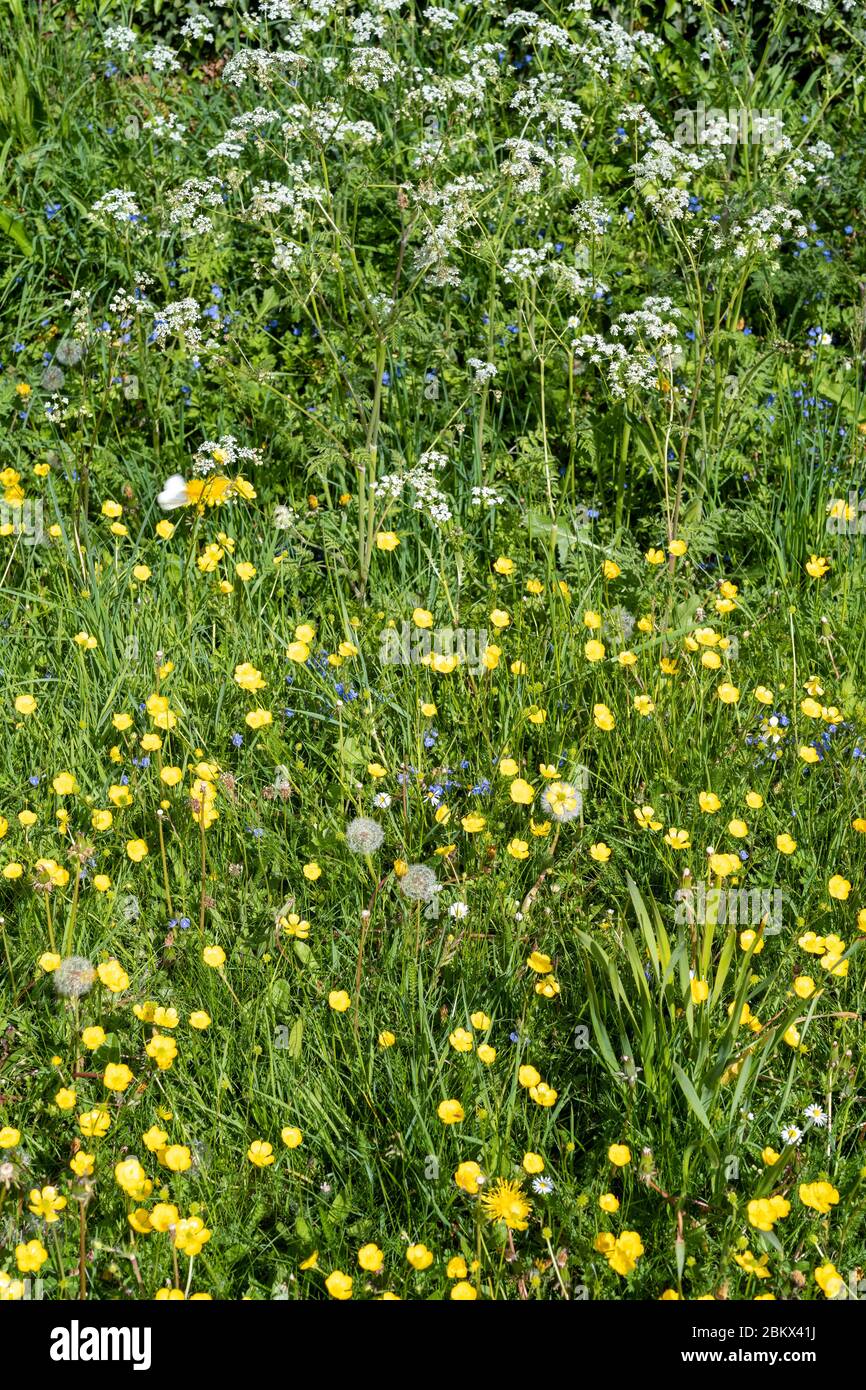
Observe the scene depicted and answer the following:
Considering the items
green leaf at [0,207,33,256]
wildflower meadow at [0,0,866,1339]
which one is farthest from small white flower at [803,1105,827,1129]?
green leaf at [0,207,33,256]

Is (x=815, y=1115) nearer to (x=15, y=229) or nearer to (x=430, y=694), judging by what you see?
(x=430, y=694)

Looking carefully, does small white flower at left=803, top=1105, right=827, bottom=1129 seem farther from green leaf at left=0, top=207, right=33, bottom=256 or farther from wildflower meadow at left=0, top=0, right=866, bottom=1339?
green leaf at left=0, top=207, right=33, bottom=256

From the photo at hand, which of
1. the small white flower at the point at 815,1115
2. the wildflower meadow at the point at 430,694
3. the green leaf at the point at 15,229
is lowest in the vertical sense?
the small white flower at the point at 815,1115

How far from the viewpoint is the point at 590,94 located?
4383mm

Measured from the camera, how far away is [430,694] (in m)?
3.23

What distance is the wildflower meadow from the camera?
2.26m

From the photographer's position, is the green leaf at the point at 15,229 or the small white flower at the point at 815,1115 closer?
the small white flower at the point at 815,1115

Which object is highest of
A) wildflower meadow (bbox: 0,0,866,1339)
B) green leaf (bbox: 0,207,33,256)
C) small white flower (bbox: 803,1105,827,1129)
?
green leaf (bbox: 0,207,33,256)

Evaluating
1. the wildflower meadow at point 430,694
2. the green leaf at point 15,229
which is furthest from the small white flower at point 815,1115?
the green leaf at point 15,229

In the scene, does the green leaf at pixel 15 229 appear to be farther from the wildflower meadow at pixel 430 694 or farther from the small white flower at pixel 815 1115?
the small white flower at pixel 815 1115

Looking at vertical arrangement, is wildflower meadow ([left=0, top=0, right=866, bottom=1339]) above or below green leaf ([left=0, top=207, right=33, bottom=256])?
below

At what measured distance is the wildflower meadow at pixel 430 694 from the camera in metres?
2.26
